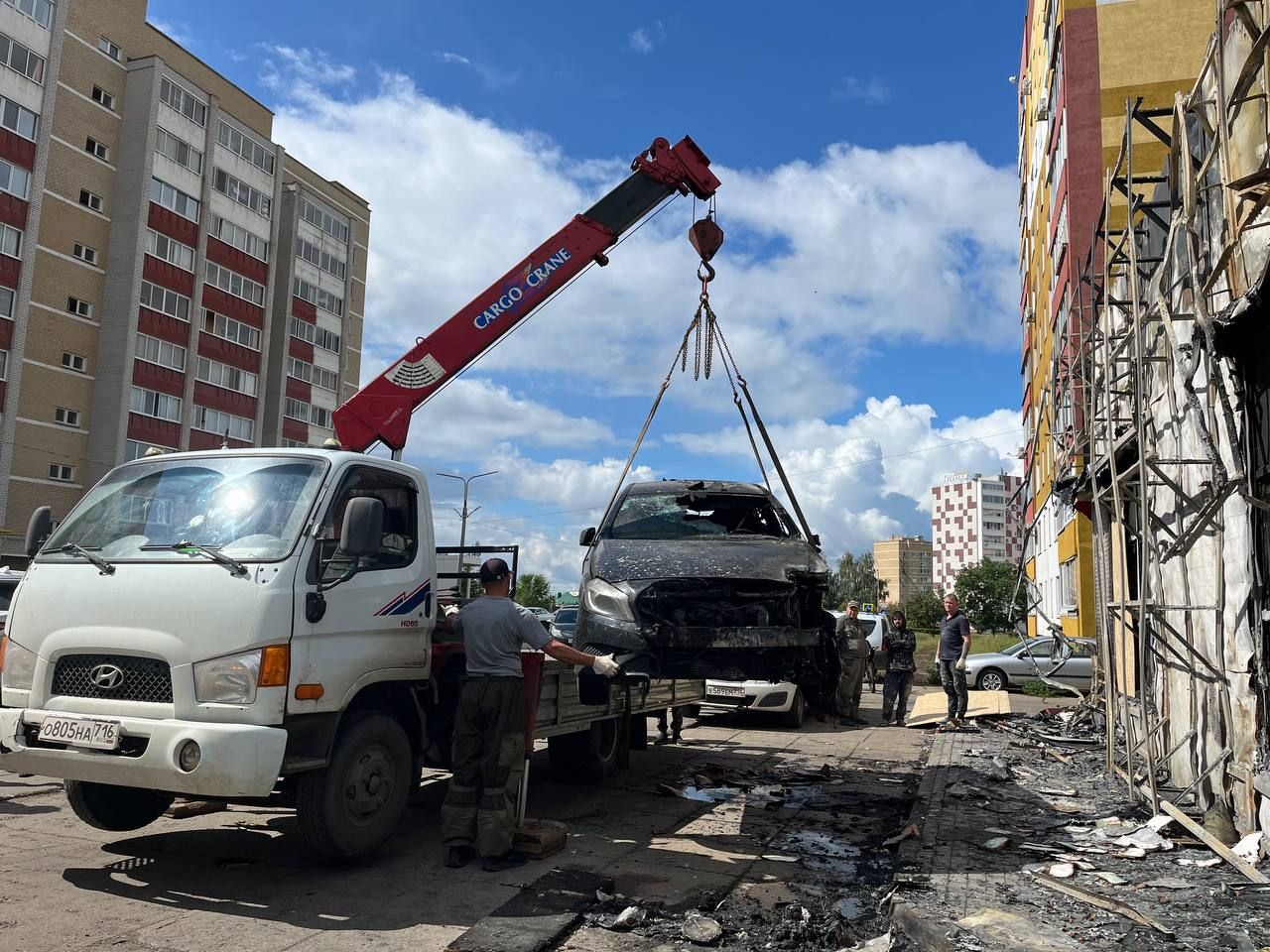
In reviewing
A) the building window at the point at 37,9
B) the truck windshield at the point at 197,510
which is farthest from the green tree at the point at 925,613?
the truck windshield at the point at 197,510

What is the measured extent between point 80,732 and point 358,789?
1464 millimetres

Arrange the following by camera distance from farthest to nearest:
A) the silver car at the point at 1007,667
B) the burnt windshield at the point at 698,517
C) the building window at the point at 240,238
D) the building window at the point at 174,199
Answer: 1. the building window at the point at 240,238
2. the building window at the point at 174,199
3. the silver car at the point at 1007,667
4. the burnt windshield at the point at 698,517

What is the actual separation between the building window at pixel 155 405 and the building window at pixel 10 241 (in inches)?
249

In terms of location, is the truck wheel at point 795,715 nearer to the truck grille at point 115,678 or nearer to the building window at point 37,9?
the truck grille at point 115,678

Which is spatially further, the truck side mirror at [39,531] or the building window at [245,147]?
the building window at [245,147]

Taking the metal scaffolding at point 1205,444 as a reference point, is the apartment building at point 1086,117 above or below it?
above

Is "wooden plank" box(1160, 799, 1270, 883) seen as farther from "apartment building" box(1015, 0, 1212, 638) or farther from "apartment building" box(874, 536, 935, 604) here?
"apartment building" box(874, 536, 935, 604)

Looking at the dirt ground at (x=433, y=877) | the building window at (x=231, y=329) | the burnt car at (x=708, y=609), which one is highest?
the building window at (x=231, y=329)

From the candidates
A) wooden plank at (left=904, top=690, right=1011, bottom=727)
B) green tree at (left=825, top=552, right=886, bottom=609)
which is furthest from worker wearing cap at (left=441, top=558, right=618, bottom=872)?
green tree at (left=825, top=552, right=886, bottom=609)

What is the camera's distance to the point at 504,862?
5.70 m

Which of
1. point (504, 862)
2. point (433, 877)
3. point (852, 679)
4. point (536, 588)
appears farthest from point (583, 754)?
point (536, 588)

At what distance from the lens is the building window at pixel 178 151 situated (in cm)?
3909

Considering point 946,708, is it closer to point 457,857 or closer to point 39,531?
point 457,857

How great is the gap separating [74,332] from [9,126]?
7.50m
